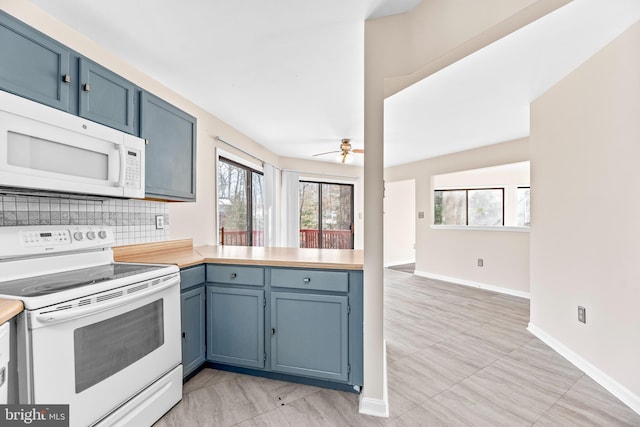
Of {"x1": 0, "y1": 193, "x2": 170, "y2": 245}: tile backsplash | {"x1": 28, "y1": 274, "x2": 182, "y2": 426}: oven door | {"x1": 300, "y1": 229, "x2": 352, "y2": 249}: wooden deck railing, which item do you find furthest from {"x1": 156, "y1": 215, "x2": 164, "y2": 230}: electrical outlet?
{"x1": 300, "y1": 229, "x2": 352, "y2": 249}: wooden deck railing

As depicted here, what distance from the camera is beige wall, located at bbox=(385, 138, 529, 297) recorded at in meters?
4.14

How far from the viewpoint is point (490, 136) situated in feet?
13.2

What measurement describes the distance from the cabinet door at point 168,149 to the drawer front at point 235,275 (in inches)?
26.7

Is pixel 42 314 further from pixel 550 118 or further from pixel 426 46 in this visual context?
pixel 550 118

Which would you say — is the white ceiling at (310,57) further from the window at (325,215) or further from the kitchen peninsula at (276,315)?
the window at (325,215)

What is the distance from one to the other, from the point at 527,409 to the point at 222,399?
189cm

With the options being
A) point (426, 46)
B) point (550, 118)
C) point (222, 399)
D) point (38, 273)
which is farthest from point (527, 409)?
point (38, 273)

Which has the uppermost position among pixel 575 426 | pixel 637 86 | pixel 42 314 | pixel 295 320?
pixel 637 86

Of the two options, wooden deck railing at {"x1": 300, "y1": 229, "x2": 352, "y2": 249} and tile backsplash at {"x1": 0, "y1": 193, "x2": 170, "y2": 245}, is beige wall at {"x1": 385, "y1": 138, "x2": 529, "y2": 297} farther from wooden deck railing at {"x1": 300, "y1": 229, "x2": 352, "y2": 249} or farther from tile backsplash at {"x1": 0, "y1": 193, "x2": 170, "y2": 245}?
tile backsplash at {"x1": 0, "y1": 193, "x2": 170, "y2": 245}

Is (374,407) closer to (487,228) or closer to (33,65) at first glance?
(33,65)

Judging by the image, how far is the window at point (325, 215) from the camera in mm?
6117

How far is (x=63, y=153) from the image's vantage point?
145 centimetres

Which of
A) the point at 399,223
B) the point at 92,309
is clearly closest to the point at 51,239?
the point at 92,309

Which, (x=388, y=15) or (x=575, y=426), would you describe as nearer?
(x=575, y=426)
